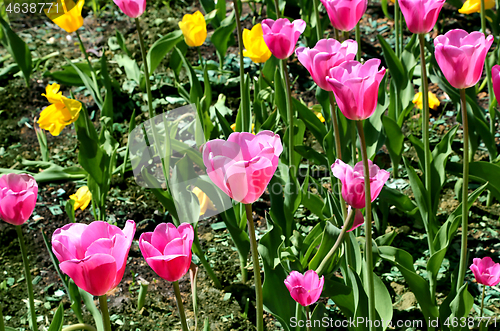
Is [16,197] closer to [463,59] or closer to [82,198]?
[463,59]

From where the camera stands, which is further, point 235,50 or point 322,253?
point 235,50

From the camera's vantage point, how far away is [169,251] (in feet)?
2.83

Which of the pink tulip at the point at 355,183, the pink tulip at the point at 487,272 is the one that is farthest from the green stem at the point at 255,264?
the pink tulip at the point at 487,272

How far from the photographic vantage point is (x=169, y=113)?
9.46ft

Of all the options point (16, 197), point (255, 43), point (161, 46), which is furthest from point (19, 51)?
point (16, 197)

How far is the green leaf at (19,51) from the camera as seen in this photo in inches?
111

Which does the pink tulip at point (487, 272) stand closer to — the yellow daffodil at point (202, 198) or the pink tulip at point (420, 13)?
the pink tulip at point (420, 13)

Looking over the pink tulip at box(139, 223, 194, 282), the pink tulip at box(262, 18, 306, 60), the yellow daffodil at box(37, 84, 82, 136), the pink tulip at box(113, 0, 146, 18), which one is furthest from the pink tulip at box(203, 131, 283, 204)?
the yellow daffodil at box(37, 84, 82, 136)

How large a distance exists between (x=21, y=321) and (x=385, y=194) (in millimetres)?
1517

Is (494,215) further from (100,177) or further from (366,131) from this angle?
(100,177)

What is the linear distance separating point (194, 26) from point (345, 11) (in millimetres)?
1215

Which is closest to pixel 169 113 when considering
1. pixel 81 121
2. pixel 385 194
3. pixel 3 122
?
pixel 81 121

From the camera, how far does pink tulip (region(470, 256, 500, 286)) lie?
131 cm

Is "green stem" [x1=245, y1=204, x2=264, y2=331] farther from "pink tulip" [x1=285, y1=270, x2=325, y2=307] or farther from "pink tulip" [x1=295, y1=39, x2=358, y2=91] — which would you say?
"pink tulip" [x1=295, y1=39, x2=358, y2=91]
